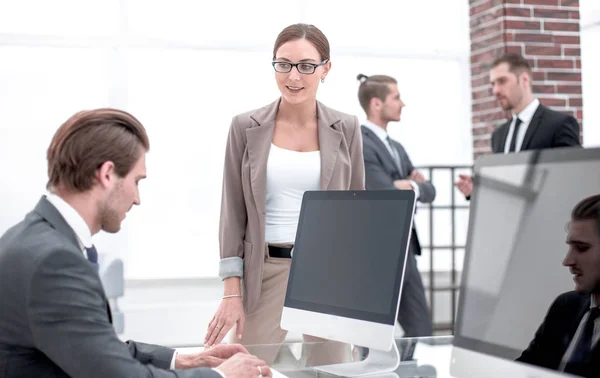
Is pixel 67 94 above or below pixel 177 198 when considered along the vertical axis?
above

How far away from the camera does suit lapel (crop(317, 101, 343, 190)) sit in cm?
234

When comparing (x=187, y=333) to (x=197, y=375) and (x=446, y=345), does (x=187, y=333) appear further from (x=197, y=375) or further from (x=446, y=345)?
(x=197, y=375)

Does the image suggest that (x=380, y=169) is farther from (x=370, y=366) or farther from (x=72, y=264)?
(x=72, y=264)

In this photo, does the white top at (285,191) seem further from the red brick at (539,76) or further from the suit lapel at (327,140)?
the red brick at (539,76)

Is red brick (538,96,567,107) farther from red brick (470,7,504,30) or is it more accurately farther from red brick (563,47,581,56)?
red brick (470,7,504,30)

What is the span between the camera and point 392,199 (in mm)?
1860

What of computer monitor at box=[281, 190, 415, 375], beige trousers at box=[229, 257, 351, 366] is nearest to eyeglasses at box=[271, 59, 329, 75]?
computer monitor at box=[281, 190, 415, 375]

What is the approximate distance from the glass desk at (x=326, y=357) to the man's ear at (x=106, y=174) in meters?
0.67

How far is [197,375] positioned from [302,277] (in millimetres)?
589

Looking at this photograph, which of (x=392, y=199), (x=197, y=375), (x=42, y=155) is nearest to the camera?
(x=197, y=375)

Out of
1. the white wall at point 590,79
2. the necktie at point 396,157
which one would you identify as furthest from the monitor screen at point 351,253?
the white wall at point 590,79

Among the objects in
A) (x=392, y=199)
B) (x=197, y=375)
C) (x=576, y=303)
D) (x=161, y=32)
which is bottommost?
(x=197, y=375)

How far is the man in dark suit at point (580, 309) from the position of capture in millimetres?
1278

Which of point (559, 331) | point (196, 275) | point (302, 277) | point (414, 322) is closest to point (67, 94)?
point (196, 275)
